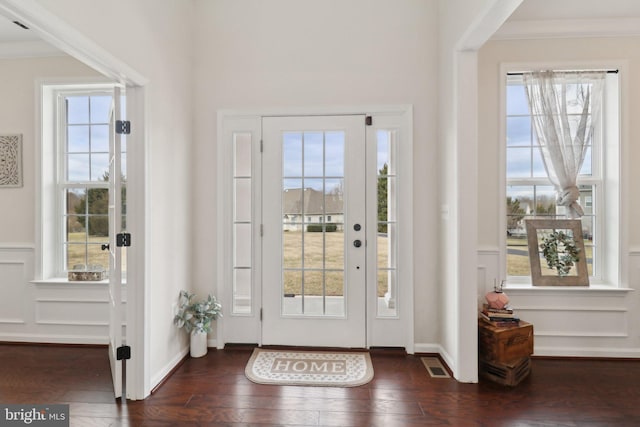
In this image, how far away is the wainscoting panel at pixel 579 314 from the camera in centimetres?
300

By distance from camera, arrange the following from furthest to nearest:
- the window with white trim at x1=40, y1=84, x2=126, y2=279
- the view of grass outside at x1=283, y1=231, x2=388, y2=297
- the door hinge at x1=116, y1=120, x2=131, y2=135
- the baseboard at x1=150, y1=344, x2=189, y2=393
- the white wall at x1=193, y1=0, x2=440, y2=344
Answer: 1. the window with white trim at x1=40, y1=84, x2=126, y2=279
2. the view of grass outside at x1=283, y1=231, x2=388, y2=297
3. the white wall at x1=193, y1=0, x2=440, y2=344
4. the baseboard at x1=150, y1=344, x2=189, y2=393
5. the door hinge at x1=116, y1=120, x2=131, y2=135

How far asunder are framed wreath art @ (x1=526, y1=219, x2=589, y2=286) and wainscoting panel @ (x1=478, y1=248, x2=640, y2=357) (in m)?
0.10

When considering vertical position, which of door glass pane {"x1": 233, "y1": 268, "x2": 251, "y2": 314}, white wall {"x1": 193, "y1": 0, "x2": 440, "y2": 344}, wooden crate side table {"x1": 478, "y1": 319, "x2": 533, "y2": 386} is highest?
white wall {"x1": 193, "y1": 0, "x2": 440, "y2": 344}

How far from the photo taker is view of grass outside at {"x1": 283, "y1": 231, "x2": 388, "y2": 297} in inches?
125

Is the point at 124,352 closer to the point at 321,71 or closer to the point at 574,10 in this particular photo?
the point at 321,71

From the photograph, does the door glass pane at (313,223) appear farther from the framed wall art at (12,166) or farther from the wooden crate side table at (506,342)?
the framed wall art at (12,166)

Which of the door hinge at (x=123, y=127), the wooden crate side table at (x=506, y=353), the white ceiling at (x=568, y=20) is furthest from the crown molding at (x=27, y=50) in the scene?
the wooden crate side table at (x=506, y=353)

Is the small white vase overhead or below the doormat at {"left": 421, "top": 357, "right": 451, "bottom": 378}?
overhead

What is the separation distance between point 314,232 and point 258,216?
1.79 ft

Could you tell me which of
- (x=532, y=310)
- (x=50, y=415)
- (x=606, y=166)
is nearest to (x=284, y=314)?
(x=50, y=415)

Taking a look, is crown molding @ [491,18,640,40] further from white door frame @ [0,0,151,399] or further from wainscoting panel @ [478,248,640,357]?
white door frame @ [0,0,151,399]

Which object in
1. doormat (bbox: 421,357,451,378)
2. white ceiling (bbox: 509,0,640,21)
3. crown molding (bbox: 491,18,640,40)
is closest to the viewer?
doormat (bbox: 421,357,451,378)

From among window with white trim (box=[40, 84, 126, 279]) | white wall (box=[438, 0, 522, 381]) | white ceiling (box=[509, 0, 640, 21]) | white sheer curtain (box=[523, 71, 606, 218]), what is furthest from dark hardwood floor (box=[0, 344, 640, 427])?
white ceiling (box=[509, 0, 640, 21])

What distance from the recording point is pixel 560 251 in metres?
3.12
